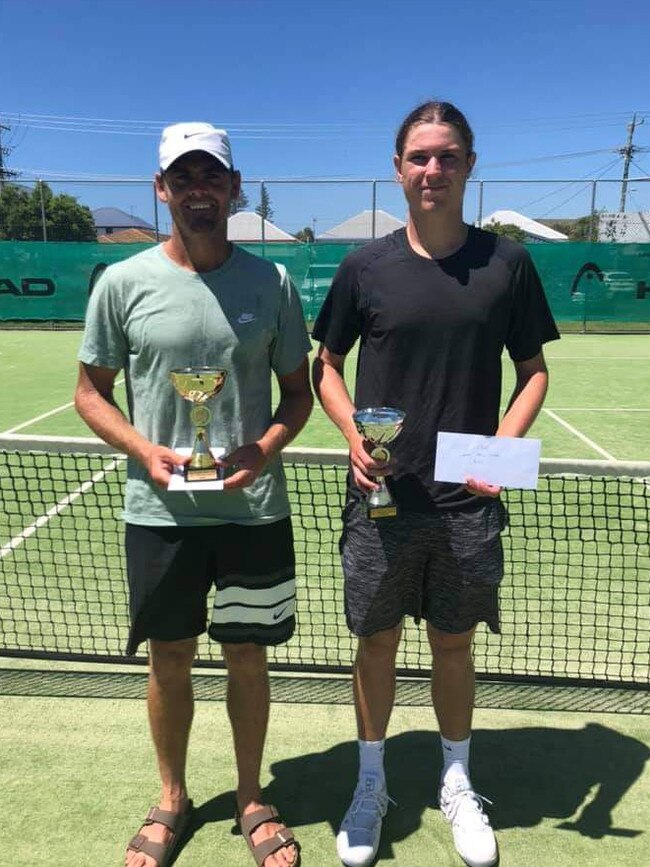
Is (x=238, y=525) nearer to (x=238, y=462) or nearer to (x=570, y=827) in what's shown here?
(x=238, y=462)

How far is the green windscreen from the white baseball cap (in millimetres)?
14930

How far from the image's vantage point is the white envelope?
1992 millimetres

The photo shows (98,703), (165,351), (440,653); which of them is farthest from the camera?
(98,703)

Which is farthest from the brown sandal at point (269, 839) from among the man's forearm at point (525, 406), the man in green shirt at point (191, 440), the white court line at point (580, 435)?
the white court line at point (580, 435)

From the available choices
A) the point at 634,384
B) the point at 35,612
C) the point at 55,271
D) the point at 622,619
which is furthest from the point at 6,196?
the point at 622,619

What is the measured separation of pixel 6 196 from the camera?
83.1ft

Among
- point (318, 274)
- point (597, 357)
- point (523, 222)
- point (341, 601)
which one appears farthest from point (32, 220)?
point (523, 222)

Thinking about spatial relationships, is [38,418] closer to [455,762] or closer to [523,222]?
[455,762]

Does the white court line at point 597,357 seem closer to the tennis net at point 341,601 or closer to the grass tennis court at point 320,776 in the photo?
the tennis net at point 341,601

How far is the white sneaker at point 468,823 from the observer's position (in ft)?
7.07

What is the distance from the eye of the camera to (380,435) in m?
2.00

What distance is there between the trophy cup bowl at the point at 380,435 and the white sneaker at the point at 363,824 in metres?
0.97

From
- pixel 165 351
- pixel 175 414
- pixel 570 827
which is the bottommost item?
pixel 570 827

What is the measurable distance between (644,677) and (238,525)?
2.21 metres
